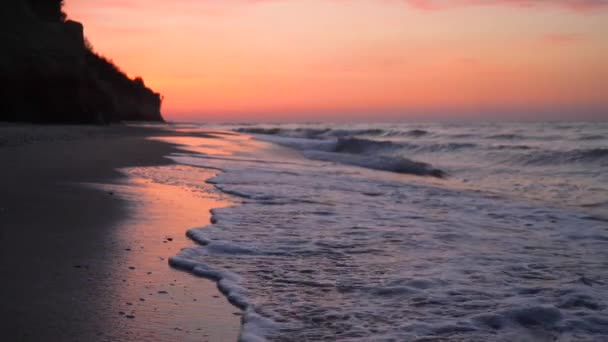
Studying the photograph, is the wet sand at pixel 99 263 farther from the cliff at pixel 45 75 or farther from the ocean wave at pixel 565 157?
the cliff at pixel 45 75

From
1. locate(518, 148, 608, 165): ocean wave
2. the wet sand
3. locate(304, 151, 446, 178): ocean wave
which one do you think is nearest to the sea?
the wet sand

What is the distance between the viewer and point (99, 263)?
3541 millimetres

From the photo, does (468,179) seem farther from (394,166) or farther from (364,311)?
(364,311)

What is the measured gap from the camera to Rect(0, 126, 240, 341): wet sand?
8.44 ft

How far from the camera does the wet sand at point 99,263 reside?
8.44ft

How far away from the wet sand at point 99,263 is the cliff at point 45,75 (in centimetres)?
1496

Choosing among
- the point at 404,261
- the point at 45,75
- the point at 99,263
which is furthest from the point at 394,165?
the point at 45,75

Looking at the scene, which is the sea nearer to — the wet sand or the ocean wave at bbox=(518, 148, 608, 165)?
the wet sand

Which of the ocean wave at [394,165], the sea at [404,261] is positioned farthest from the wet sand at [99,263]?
the ocean wave at [394,165]

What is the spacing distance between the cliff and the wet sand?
49.1 ft

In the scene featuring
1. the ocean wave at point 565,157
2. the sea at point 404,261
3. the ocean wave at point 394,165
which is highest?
the ocean wave at point 565,157

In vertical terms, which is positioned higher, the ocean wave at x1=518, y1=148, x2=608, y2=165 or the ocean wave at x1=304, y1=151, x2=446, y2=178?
the ocean wave at x1=518, y1=148, x2=608, y2=165

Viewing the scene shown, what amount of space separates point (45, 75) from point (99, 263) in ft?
66.9

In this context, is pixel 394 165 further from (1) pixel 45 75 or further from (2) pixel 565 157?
(1) pixel 45 75
